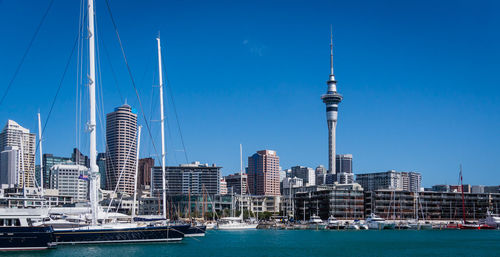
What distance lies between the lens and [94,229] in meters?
66.8

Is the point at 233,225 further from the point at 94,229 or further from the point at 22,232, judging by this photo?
the point at 22,232

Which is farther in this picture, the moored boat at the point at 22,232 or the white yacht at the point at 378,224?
the white yacht at the point at 378,224

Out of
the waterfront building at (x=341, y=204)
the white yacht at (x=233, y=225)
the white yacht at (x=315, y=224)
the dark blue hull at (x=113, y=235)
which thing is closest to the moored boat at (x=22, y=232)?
the dark blue hull at (x=113, y=235)

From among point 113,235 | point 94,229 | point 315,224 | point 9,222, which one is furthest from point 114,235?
point 315,224

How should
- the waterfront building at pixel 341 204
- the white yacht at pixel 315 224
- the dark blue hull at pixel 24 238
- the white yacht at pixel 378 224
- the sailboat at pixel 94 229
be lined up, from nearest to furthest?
the dark blue hull at pixel 24 238 < the sailboat at pixel 94 229 < the white yacht at pixel 315 224 < the white yacht at pixel 378 224 < the waterfront building at pixel 341 204

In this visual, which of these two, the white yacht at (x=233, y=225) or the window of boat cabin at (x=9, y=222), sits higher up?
the window of boat cabin at (x=9, y=222)

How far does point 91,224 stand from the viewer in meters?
68.0

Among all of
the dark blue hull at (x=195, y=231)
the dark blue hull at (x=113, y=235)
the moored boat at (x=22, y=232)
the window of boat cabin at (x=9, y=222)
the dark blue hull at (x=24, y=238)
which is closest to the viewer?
the dark blue hull at (x=24, y=238)

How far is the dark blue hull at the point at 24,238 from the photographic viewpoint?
195ft

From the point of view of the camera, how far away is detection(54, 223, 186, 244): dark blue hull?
66750mm

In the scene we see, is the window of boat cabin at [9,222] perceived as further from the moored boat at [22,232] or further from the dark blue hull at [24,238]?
the dark blue hull at [24,238]

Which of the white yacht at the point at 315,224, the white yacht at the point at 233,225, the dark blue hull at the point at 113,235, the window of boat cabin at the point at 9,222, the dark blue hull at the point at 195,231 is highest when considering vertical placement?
the window of boat cabin at the point at 9,222

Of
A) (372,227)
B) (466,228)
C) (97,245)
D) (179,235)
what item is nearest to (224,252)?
(179,235)

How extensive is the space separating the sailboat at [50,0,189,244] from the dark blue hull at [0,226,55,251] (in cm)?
447
